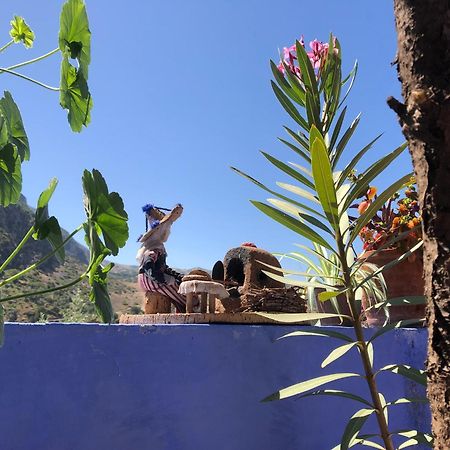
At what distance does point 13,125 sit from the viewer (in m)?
1.25

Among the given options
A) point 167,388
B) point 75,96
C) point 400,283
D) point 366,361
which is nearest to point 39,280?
point 400,283

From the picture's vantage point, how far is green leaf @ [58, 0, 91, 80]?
112cm

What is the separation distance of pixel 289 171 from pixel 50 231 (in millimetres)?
550

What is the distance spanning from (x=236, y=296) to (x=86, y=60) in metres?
0.90

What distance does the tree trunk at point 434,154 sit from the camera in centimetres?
46

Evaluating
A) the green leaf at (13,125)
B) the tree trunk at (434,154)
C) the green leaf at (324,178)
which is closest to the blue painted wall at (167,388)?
the green leaf at (13,125)

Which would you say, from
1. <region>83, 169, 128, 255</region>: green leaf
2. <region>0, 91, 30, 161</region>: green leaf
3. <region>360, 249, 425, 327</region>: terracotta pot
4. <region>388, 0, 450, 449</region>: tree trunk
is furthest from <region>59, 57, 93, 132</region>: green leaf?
<region>360, 249, 425, 327</region>: terracotta pot

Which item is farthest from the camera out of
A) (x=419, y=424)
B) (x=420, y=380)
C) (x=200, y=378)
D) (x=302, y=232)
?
(x=419, y=424)

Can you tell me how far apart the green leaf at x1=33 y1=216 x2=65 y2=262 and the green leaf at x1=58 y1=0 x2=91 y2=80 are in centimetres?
36

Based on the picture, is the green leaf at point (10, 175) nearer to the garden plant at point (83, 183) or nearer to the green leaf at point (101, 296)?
the garden plant at point (83, 183)

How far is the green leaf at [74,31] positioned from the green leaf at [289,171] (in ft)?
1.57

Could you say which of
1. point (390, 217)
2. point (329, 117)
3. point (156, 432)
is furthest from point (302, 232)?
point (390, 217)

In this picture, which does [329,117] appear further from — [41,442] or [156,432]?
[41,442]

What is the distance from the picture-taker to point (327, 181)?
930mm
